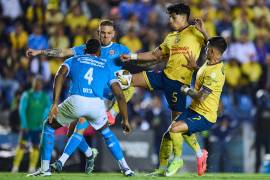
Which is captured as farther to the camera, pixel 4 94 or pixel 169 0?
pixel 169 0

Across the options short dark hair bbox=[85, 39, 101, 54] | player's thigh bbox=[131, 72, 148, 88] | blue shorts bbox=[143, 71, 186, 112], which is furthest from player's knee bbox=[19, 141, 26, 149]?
short dark hair bbox=[85, 39, 101, 54]

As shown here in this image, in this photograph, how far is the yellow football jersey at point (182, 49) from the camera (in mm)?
14852

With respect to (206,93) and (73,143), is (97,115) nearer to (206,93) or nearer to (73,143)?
(73,143)

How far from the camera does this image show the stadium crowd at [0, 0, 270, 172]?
22609 millimetres

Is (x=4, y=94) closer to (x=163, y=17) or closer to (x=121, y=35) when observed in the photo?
(x=121, y=35)

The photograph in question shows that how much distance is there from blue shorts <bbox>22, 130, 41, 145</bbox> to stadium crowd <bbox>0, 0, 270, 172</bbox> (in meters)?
0.71

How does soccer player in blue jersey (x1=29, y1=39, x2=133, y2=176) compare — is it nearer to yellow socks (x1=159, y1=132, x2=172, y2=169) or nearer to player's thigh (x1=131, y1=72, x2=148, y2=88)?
player's thigh (x1=131, y1=72, x2=148, y2=88)

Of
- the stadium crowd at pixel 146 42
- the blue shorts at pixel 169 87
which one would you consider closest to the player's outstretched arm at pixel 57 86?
the blue shorts at pixel 169 87

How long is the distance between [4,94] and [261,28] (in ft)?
25.6

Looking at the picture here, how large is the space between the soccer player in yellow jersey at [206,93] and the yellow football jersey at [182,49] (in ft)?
0.81

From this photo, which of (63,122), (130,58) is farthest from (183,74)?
(63,122)

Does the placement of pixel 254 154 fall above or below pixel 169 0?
below

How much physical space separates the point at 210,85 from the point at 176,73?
881mm

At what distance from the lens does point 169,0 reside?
25.6 meters
